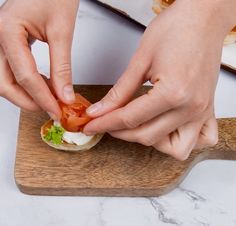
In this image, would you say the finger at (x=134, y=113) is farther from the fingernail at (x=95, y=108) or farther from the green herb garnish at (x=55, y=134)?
the green herb garnish at (x=55, y=134)

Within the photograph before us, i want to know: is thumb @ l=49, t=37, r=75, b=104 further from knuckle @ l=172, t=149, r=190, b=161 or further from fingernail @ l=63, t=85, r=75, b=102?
knuckle @ l=172, t=149, r=190, b=161

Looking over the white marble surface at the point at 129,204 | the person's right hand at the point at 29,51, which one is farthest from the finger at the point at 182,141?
the person's right hand at the point at 29,51

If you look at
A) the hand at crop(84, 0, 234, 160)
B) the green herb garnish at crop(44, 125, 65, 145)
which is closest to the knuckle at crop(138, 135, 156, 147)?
the hand at crop(84, 0, 234, 160)

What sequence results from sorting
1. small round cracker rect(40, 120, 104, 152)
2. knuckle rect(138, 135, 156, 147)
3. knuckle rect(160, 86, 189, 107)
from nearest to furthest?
knuckle rect(160, 86, 189, 107) < knuckle rect(138, 135, 156, 147) < small round cracker rect(40, 120, 104, 152)

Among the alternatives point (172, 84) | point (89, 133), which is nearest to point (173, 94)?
point (172, 84)

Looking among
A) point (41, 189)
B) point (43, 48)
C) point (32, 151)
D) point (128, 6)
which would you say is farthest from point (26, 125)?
point (128, 6)

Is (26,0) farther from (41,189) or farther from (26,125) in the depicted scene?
(41,189)

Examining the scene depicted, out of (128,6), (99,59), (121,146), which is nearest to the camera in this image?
(121,146)
